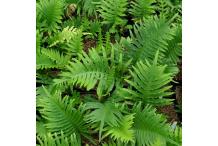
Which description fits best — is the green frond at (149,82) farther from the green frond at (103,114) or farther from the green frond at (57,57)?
the green frond at (57,57)

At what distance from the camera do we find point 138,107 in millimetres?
3477

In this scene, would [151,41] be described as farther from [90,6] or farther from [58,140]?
[58,140]

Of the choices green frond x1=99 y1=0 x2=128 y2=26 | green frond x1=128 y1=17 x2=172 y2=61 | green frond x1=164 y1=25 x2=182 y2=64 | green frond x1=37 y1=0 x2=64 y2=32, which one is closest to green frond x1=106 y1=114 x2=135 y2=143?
green frond x1=128 y1=17 x2=172 y2=61

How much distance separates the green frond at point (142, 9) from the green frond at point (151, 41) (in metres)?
0.39

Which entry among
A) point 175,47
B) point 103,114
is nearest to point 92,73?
point 103,114

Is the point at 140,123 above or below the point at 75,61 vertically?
below

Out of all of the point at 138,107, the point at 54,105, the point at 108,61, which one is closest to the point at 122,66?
the point at 108,61

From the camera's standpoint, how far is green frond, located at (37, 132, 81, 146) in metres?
3.28

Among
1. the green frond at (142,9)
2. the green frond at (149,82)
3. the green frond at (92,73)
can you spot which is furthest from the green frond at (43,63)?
the green frond at (142,9)

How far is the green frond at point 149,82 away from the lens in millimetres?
3486

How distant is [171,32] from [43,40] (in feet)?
4.16

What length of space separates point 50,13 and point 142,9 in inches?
37.7

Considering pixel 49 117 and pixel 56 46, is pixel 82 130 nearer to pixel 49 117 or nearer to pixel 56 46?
pixel 49 117

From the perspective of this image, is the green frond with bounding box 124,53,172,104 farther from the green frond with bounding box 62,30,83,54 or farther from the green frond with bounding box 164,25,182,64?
the green frond with bounding box 62,30,83,54
